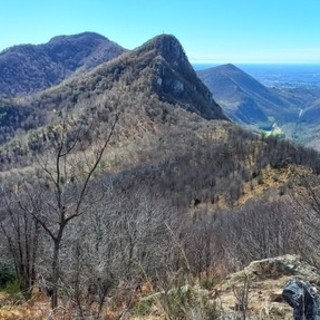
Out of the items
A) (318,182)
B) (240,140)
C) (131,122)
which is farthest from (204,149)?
(318,182)

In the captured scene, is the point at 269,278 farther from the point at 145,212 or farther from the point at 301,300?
the point at 145,212

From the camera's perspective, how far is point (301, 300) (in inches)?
103

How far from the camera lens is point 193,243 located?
2184 cm

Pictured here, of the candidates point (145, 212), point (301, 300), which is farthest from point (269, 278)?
point (145, 212)

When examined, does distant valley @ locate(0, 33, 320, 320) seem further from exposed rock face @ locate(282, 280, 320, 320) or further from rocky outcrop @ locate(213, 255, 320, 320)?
exposed rock face @ locate(282, 280, 320, 320)

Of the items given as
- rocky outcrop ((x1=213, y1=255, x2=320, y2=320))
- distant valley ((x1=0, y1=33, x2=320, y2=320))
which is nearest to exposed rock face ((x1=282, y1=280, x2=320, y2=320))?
distant valley ((x1=0, y1=33, x2=320, y2=320))

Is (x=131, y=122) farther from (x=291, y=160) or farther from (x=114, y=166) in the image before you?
Answer: (x=291, y=160)

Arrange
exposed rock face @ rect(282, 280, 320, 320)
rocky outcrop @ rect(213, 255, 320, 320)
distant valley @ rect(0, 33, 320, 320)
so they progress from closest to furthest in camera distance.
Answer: exposed rock face @ rect(282, 280, 320, 320)
distant valley @ rect(0, 33, 320, 320)
rocky outcrop @ rect(213, 255, 320, 320)

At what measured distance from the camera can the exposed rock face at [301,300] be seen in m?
2.61

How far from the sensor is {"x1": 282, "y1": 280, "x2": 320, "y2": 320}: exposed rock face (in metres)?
2.61

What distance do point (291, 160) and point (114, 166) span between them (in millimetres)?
47982

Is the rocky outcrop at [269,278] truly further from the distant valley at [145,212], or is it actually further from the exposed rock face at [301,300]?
the exposed rock face at [301,300]

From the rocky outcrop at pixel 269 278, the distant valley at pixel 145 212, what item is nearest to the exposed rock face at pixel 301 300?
the distant valley at pixel 145 212

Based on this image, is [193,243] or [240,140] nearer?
[193,243]
